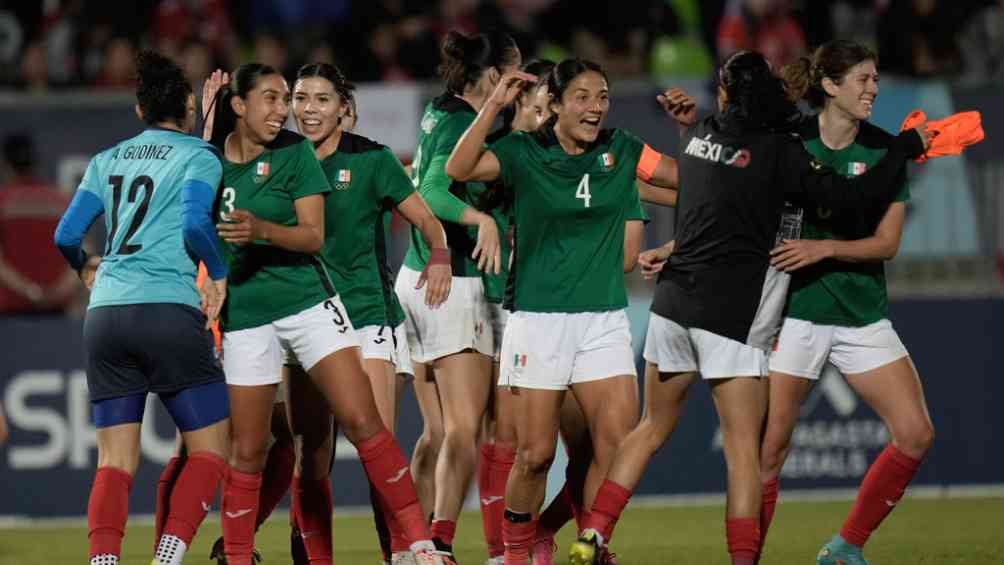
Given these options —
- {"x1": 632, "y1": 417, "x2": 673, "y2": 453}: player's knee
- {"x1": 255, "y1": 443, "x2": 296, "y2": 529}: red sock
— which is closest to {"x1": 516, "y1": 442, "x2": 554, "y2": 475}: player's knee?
{"x1": 632, "y1": 417, "x2": 673, "y2": 453}: player's knee

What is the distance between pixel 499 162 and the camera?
800cm

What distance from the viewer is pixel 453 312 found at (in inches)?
355

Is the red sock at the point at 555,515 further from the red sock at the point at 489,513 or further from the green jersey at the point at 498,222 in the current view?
the green jersey at the point at 498,222

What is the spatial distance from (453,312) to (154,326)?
2046mm

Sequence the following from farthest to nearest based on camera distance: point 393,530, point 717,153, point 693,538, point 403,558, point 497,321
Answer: point 693,538 → point 497,321 → point 393,530 → point 403,558 → point 717,153

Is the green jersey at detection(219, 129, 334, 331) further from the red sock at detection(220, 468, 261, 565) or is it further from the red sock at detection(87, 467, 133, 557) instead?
the red sock at detection(87, 467, 133, 557)

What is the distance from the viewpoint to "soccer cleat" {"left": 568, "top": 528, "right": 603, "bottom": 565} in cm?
742

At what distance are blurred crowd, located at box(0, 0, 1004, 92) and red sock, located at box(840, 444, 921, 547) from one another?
267 inches

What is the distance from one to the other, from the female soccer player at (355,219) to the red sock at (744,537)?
1.59 meters

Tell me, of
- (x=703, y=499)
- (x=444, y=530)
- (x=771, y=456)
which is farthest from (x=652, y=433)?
(x=703, y=499)

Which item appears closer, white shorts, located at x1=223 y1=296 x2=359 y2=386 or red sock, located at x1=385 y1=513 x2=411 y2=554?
white shorts, located at x1=223 y1=296 x2=359 y2=386

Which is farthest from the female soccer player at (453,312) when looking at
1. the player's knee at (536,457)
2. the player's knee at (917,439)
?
the player's knee at (917,439)

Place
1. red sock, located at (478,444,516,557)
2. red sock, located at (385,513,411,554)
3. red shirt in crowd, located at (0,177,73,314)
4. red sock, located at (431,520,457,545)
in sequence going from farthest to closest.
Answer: red shirt in crowd, located at (0,177,73,314) → red sock, located at (478,444,516,557) → red sock, located at (431,520,457,545) → red sock, located at (385,513,411,554)

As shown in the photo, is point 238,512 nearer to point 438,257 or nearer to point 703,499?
point 438,257
